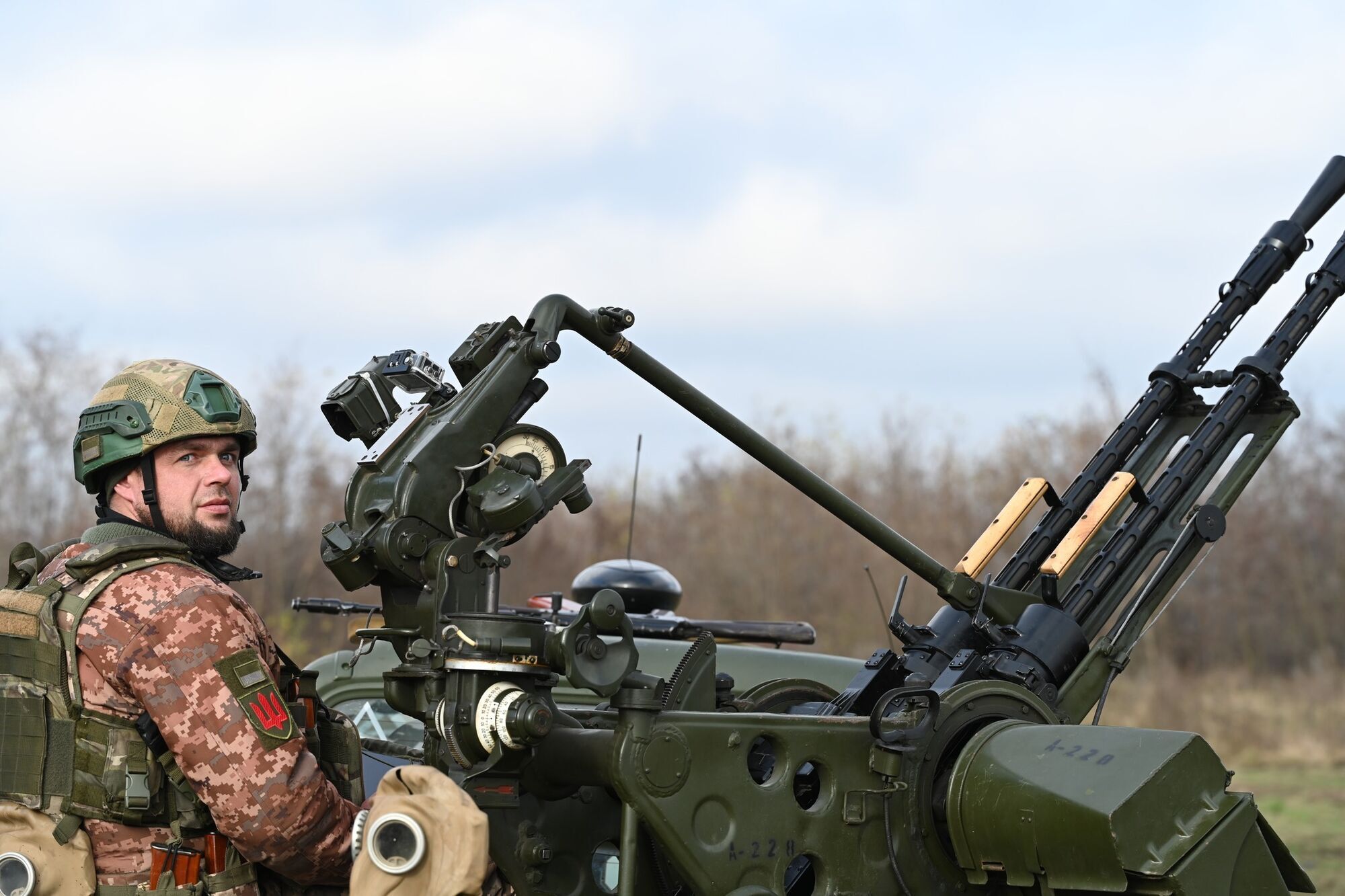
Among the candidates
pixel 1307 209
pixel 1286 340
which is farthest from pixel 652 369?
pixel 1307 209

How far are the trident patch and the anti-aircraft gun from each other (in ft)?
1.28

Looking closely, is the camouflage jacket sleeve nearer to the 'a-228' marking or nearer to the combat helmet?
the combat helmet

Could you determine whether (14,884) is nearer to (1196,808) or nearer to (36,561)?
(36,561)

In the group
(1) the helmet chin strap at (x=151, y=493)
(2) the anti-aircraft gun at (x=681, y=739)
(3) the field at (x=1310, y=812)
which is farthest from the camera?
(3) the field at (x=1310, y=812)

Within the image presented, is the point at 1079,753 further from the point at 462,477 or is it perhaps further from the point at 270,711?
the point at 270,711

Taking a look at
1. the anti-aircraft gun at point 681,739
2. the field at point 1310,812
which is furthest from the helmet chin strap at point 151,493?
the field at point 1310,812

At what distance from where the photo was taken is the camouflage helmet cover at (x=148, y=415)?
4301mm

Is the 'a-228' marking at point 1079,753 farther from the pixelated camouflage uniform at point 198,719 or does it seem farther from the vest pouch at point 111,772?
the vest pouch at point 111,772

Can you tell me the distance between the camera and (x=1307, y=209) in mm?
6734

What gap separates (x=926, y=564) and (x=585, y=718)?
1346 millimetres

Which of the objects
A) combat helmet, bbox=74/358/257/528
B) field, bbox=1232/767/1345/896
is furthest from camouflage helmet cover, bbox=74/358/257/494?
field, bbox=1232/767/1345/896

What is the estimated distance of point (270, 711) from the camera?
402 cm

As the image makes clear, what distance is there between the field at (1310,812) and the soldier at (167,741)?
8.12 m

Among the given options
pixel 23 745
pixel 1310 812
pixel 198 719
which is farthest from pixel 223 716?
pixel 1310 812
